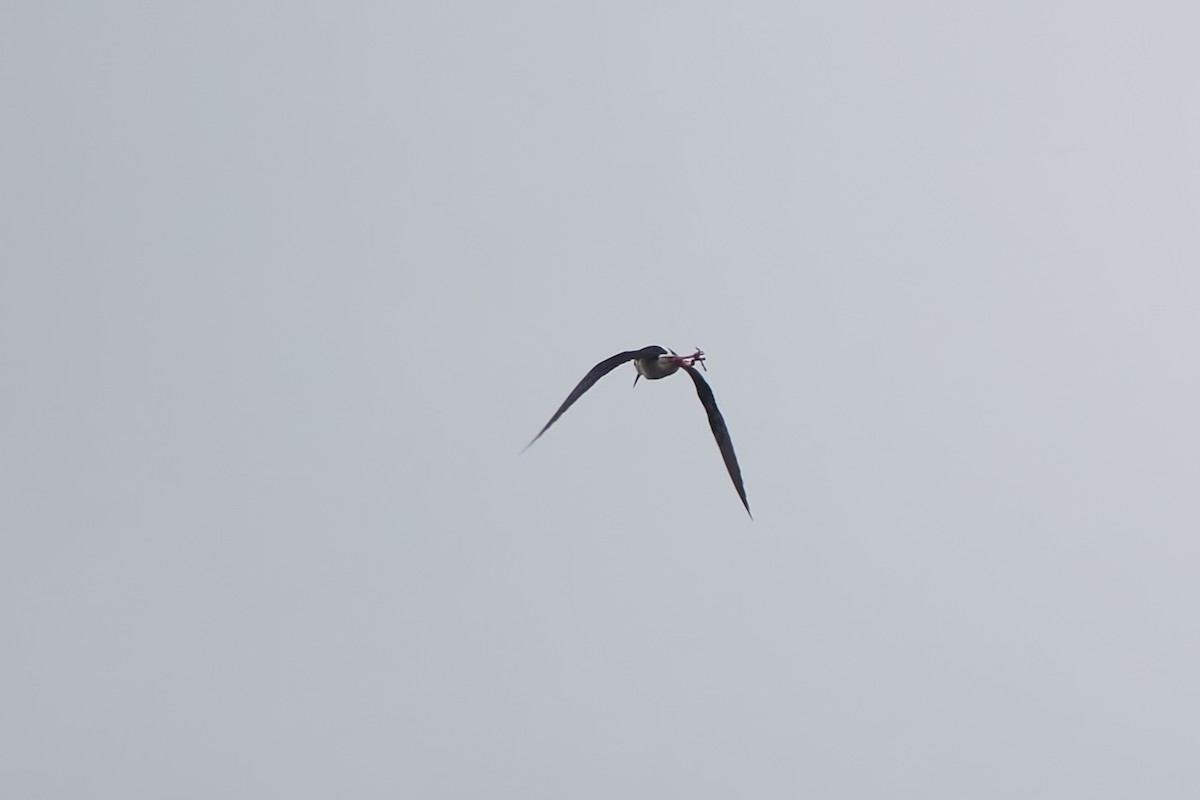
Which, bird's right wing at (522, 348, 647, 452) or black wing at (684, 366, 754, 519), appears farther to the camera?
black wing at (684, 366, 754, 519)

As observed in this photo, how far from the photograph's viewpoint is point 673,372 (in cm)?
2984

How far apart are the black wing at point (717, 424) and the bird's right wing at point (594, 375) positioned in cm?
119

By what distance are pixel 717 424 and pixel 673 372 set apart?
1917mm

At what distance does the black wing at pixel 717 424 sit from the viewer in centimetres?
2708

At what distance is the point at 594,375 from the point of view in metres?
27.2

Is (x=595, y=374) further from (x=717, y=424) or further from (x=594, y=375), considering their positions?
(x=717, y=424)

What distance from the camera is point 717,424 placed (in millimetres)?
28406

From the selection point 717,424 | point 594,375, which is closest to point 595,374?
point 594,375

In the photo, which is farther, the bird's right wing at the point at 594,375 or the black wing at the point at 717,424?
the black wing at the point at 717,424

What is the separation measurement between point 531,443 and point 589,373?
6085mm

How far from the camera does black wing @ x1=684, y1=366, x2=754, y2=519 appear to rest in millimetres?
27078

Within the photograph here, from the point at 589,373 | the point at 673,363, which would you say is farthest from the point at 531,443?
the point at 673,363

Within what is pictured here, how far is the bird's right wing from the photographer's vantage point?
24156mm

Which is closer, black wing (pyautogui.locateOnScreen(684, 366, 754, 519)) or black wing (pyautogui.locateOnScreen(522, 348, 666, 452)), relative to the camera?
black wing (pyautogui.locateOnScreen(522, 348, 666, 452))
